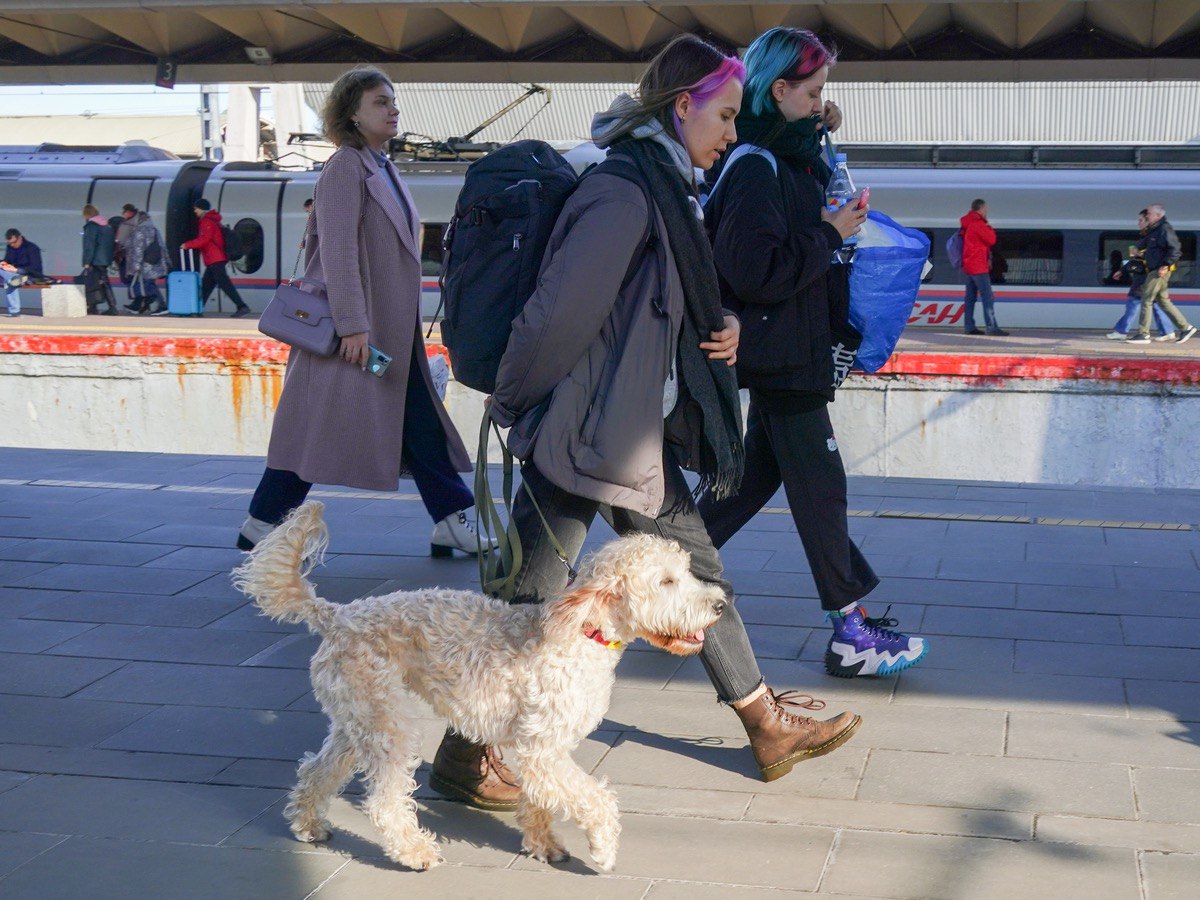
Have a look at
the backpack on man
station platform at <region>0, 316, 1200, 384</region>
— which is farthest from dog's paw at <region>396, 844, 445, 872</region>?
the backpack on man

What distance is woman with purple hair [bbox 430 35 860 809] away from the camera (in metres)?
3.14

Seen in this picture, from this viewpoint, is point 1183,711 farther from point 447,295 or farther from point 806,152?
point 447,295

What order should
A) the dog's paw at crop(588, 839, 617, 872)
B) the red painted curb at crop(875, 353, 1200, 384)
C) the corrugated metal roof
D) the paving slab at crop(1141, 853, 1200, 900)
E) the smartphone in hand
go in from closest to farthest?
the paving slab at crop(1141, 853, 1200, 900)
the dog's paw at crop(588, 839, 617, 872)
the smartphone in hand
the red painted curb at crop(875, 353, 1200, 384)
the corrugated metal roof

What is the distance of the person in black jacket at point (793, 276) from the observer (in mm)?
3811

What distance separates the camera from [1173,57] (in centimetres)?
1081

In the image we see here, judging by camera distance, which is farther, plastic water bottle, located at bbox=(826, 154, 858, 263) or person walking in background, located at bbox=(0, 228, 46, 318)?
person walking in background, located at bbox=(0, 228, 46, 318)

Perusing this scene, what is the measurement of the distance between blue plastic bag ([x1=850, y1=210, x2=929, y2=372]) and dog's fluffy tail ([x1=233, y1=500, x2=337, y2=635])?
184 centimetres

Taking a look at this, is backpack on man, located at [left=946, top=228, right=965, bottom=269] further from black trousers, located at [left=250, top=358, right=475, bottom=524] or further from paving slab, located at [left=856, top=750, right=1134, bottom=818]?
paving slab, located at [left=856, top=750, right=1134, bottom=818]

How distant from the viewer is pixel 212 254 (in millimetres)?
22328

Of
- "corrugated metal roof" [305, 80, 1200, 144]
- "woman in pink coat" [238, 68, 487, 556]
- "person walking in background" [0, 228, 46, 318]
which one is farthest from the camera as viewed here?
"corrugated metal roof" [305, 80, 1200, 144]

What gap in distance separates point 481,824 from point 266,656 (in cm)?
163

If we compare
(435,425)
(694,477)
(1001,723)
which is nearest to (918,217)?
(694,477)

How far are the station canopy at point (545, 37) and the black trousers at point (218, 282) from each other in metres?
8.86

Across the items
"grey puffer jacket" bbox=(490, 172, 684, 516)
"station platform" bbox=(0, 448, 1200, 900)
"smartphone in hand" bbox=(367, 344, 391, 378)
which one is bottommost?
"station platform" bbox=(0, 448, 1200, 900)
